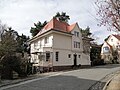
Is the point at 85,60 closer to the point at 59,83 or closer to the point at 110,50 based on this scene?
the point at 59,83

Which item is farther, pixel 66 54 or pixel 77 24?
pixel 77 24

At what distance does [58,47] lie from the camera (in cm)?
3875

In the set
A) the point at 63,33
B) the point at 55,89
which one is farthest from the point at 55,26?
the point at 55,89

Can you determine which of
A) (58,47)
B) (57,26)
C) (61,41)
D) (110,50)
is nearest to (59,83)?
(58,47)

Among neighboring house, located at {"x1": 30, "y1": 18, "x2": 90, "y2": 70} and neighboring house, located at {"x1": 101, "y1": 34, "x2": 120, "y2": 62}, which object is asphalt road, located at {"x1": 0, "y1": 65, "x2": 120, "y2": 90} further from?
neighboring house, located at {"x1": 101, "y1": 34, "x2": 120, "y2": 62}

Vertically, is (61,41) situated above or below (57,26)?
below

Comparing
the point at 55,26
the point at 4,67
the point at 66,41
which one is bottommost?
the point at 4,67

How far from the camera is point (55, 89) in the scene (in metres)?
15.8

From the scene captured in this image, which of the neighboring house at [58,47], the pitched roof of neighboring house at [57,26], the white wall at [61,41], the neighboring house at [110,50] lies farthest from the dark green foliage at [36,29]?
the neighboring house at [110,50]

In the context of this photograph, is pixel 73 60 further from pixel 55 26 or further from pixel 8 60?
pixel 8 60

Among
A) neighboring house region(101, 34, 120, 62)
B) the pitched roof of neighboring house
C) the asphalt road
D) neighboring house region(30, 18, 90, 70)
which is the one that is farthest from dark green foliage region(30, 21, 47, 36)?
the asphalt road

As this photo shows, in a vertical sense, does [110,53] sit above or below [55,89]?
above

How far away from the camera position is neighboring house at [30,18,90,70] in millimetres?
37844

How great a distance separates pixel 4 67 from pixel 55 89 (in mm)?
10273
